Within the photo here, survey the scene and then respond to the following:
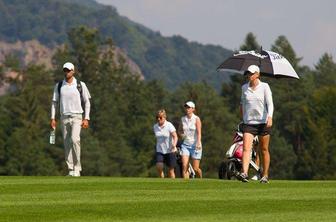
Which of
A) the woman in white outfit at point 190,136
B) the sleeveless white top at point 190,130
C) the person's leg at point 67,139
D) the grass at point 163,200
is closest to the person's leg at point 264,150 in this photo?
the grass at point 163,200

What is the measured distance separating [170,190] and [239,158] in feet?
16.2

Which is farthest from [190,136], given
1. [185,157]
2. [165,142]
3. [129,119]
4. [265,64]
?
[129,119]

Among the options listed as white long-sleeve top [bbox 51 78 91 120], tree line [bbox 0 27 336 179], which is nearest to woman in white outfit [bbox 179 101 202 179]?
white long-sleeve top [bbox 51 78 91 120]

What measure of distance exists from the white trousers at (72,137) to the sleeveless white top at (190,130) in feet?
10.9

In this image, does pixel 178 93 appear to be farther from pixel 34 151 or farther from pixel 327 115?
pixel 34 151

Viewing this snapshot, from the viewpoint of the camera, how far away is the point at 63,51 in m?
143

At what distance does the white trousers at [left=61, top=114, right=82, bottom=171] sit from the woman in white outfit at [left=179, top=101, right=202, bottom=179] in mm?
3167

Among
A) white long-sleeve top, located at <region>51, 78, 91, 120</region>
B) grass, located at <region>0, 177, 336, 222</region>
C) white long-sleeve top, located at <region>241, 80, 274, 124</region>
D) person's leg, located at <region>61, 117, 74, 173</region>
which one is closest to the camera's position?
grass, located at <region>0, 177, 336, 222</region>

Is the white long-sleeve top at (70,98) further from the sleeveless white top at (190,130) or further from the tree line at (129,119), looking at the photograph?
the tree line at (129,119)

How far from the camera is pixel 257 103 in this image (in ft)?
61.4

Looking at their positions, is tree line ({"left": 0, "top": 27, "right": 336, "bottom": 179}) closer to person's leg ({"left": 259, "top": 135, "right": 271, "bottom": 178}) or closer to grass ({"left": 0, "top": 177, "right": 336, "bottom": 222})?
person's leg ({"left": 259, "top": 135, "right": 271, "bottom": 178})

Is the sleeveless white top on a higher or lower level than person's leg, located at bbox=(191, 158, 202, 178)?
higher

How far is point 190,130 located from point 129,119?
111284mm

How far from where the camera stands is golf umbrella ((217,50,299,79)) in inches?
861
